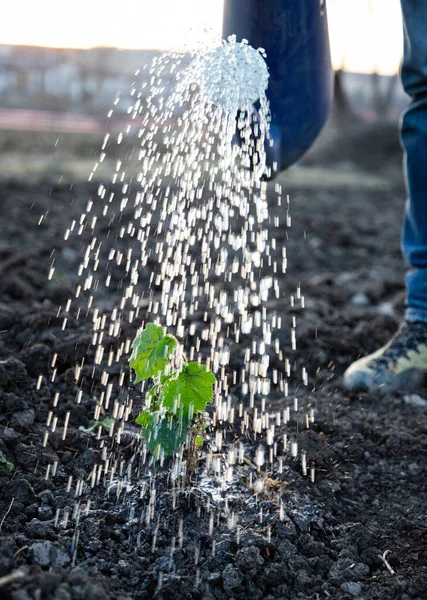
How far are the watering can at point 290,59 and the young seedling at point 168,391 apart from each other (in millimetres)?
964

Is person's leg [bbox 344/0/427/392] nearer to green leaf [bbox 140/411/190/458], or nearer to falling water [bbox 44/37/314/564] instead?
falling water [bbox 44/37/314/564]

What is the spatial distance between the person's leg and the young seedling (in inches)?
42.1

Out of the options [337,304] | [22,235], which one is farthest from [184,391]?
[22,235]

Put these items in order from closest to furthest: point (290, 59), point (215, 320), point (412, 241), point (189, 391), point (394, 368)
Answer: point (189, 391) < point (290, 59) < point (394, 368) < point (412, 241) < point (215, 320)

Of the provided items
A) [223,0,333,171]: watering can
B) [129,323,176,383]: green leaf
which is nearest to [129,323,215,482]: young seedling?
[129,323,176,383]: green leaf

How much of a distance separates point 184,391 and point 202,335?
45.9 inches

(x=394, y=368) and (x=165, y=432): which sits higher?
(x=165, y=432)

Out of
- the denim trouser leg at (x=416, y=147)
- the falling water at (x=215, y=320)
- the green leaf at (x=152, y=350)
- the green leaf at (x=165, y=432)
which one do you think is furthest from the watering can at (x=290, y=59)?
the green leaf at (x=165, y=432)

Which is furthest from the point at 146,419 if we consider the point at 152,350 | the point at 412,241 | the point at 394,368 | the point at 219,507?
the point at 412,241

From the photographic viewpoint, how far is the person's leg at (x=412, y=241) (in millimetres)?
2482

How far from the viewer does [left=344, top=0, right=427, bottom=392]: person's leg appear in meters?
2.48

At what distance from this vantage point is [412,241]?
2.82m

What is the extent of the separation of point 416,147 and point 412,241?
0.37m

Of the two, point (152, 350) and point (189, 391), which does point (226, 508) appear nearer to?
point (189, 391)
